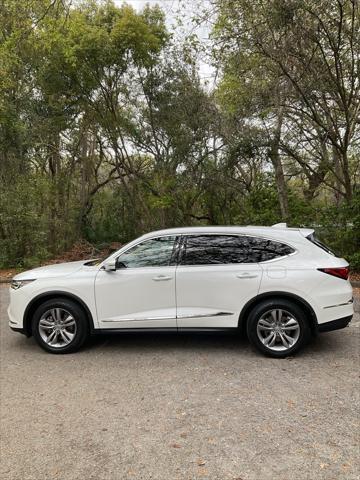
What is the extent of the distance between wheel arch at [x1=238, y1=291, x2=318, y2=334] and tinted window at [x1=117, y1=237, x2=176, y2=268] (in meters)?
1.11

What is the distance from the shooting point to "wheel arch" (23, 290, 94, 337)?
478 cm

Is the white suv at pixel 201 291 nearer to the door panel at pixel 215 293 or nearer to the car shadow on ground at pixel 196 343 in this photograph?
the door panel at pixel 215 293

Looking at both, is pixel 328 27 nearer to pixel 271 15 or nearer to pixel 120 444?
pixel 271 15

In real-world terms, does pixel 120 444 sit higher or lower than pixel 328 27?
lower

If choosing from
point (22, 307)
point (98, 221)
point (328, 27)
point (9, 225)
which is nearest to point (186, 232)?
point (22, 307)

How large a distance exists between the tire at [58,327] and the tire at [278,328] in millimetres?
2111

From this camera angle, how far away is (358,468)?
259 cm

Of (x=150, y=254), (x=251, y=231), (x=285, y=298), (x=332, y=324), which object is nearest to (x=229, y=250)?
(x=251, y=231)

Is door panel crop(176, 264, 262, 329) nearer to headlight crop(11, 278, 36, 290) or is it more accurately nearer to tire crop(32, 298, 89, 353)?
tire crop(32, 298, 89, 353)

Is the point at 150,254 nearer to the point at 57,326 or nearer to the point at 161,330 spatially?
the point at 161,330

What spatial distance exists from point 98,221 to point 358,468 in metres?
15.5

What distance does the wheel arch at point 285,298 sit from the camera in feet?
14.7

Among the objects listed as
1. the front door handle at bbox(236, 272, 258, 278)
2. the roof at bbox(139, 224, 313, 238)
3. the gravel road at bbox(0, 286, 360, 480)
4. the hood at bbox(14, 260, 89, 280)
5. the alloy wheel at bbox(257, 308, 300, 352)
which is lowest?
the gravel road at bbox(0, 286, 360, 480)

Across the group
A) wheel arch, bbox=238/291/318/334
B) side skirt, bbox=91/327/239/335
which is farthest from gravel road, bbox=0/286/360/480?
wheel arch, bbox=238/291/318/334
